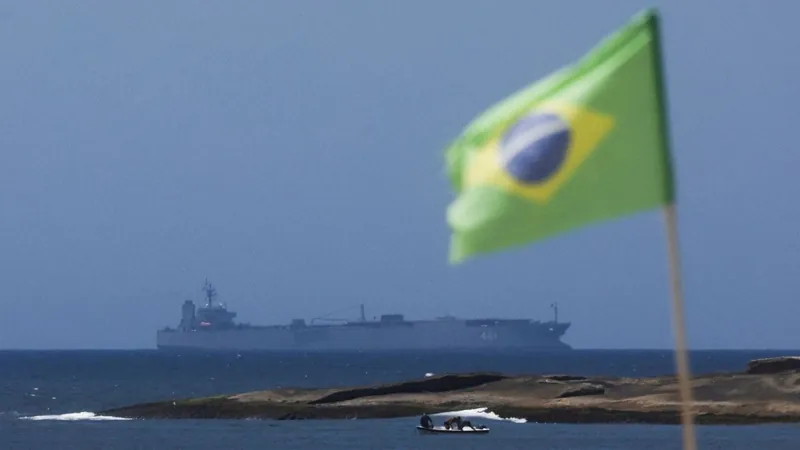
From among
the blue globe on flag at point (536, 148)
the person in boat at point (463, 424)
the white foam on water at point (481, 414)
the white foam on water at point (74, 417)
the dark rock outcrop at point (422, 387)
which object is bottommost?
the person in boat at point (463, 424)

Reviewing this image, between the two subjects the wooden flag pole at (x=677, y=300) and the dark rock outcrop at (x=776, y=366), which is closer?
the wooden flag pole at (x=677, y=300)

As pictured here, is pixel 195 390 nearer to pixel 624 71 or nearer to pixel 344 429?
pixel 344 429

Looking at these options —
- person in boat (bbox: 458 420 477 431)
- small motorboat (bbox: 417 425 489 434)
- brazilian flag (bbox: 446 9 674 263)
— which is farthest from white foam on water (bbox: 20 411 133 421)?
brazilian flag (bbox: 446 9 674 263)

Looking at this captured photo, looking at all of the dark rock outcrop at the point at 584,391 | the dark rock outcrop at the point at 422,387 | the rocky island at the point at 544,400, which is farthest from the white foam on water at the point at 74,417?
the dark rock outcrop at the point at 584,391

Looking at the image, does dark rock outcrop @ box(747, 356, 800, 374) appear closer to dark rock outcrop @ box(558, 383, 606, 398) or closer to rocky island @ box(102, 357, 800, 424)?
rocky island @ box(102, 357, 800, 424)

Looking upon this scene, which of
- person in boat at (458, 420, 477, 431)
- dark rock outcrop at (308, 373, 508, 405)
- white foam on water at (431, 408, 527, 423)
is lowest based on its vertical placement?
person in boat at (458, 420, 477, 431)

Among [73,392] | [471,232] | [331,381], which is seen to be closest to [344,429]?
[73,392]

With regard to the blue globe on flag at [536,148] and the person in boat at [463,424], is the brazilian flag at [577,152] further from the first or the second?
the person in boat at [463,424]

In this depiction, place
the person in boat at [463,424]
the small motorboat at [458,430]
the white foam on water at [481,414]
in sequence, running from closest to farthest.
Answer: the small motorboat at [458,430]
the person in boat at [463,424]
the white foam on water at [481,414]
